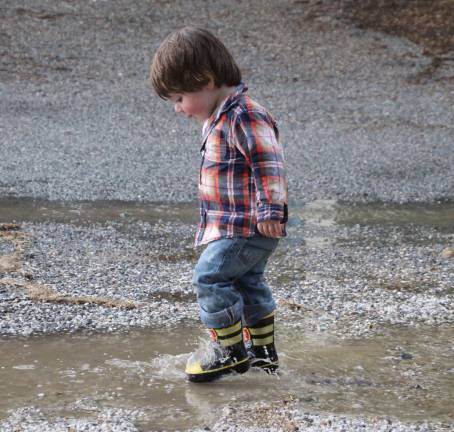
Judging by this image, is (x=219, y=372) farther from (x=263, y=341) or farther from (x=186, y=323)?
(x=186, y=323)

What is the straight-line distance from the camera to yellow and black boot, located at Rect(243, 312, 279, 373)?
173 inches

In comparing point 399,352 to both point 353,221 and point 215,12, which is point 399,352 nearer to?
point 353,221

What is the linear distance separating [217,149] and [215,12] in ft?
45.3

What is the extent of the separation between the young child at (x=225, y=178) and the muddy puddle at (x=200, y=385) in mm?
229

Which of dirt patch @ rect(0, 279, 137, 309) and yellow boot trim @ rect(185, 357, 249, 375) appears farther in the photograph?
dirt patch @ rect(0, 279, 137, 309)

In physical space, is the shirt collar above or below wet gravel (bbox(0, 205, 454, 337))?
above

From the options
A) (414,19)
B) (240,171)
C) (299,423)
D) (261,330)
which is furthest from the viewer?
(414,19)

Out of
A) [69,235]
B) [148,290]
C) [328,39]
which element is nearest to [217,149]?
[148,290]

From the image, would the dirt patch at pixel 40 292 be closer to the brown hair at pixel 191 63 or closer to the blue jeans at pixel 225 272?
the blue jeans at pixel 225 272

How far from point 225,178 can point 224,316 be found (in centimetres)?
61

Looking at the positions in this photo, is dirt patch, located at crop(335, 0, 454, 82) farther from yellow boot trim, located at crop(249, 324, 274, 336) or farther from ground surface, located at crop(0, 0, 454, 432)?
yellow boot trim, located at crop(249, 324, 274, 336)

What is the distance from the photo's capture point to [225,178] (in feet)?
13.4

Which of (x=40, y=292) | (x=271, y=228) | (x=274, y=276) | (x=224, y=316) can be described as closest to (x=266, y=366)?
(x=224, y=316)

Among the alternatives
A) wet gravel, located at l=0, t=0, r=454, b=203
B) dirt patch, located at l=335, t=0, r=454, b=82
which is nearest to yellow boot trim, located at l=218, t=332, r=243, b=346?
wet gravel, located at l=0, t=0, r=454, b=203
